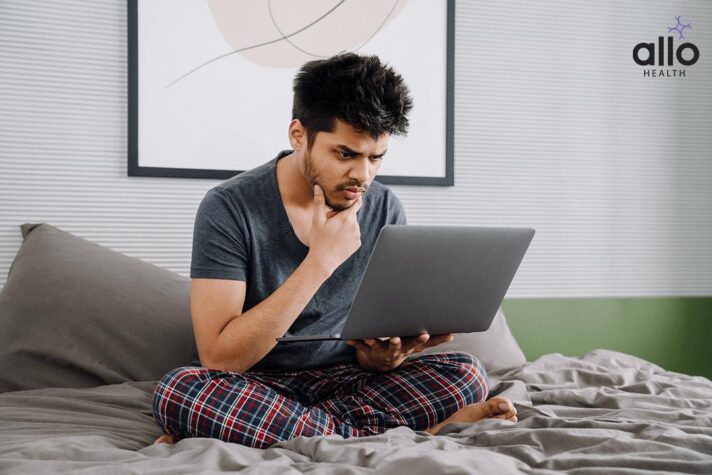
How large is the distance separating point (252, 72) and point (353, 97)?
918 mm

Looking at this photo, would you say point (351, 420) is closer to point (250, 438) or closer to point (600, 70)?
point (250, 438)

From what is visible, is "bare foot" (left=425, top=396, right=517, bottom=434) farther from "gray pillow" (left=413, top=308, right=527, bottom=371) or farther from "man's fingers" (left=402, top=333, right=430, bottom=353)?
"gray pillow" (left=413, top=308, right=527, bottom=371)

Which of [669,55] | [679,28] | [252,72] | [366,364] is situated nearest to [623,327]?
[669,55]

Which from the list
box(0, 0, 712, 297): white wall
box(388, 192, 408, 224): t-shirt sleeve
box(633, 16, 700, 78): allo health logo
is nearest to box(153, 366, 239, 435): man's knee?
box(388, 192, 408, 224): t-shirt sleeve

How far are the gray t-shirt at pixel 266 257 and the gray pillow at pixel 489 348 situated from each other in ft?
1.41

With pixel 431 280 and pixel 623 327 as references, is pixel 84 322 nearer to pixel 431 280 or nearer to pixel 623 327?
pixel 431 280

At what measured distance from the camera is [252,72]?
7.25 ft

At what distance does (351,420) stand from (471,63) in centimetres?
151

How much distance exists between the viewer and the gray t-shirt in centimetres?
141

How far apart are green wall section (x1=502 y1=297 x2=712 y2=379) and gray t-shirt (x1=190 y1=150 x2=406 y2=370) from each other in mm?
1026

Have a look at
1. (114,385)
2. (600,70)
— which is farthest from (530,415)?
(600,70)

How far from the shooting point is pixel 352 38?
7.51 ft

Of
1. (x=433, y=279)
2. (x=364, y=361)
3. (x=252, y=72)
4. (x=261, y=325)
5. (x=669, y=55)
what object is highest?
(x=669, y=55)

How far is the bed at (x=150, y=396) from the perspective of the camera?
101 cm
